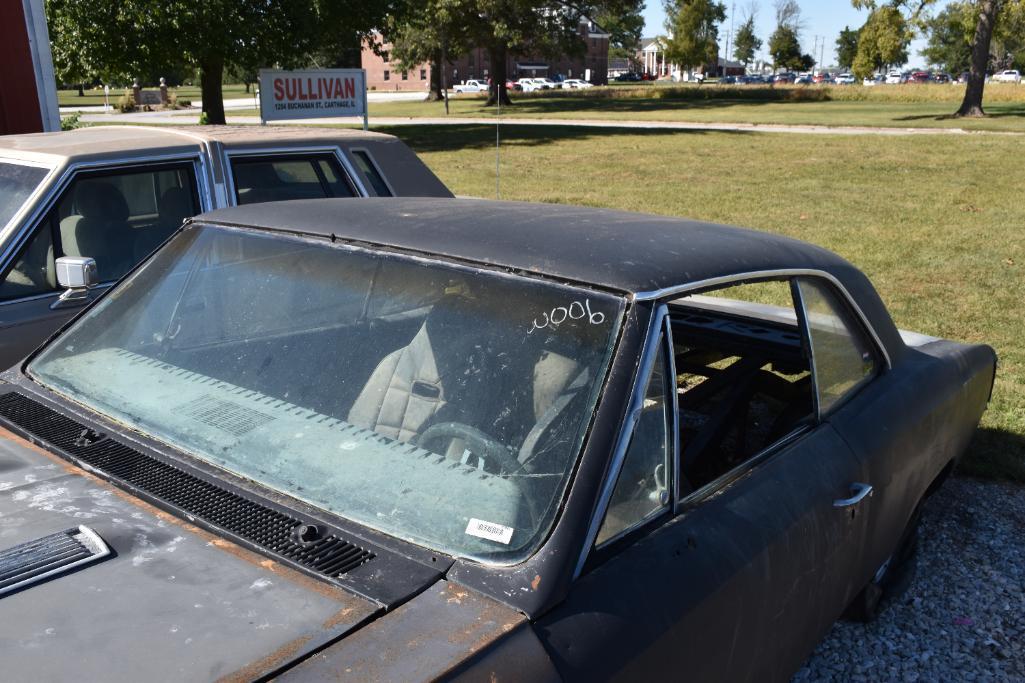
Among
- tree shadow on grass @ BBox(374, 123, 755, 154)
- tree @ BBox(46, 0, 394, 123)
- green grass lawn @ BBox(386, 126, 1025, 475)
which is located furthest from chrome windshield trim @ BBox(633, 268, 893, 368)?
tree shadow on grass @ BBox(374, 123, 755, 154)

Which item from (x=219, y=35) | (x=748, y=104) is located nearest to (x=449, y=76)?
(x=748, y=104)

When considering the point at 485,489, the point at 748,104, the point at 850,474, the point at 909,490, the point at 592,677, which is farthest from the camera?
the point at 748,104

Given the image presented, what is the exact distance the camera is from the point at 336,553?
5.97 ft

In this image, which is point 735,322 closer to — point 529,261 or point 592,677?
point 529,261

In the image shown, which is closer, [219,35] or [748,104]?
[219,35]

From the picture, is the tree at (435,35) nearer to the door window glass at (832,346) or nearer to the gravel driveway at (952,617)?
the gravel driveway at (952,617)

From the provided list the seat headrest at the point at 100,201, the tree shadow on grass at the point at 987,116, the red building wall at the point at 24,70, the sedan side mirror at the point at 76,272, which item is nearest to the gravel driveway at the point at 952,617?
the sedan side mirror at the point at 76,272

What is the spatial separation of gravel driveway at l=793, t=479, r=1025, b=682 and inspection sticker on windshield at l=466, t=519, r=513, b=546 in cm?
177

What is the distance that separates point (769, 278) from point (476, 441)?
1025 mm

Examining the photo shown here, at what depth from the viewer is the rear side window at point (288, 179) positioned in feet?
17.0

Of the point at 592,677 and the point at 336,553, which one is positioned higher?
the point at 336,553

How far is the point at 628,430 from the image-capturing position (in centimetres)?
193

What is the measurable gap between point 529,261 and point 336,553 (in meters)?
0.83

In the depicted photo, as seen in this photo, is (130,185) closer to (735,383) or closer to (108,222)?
(108,222)
